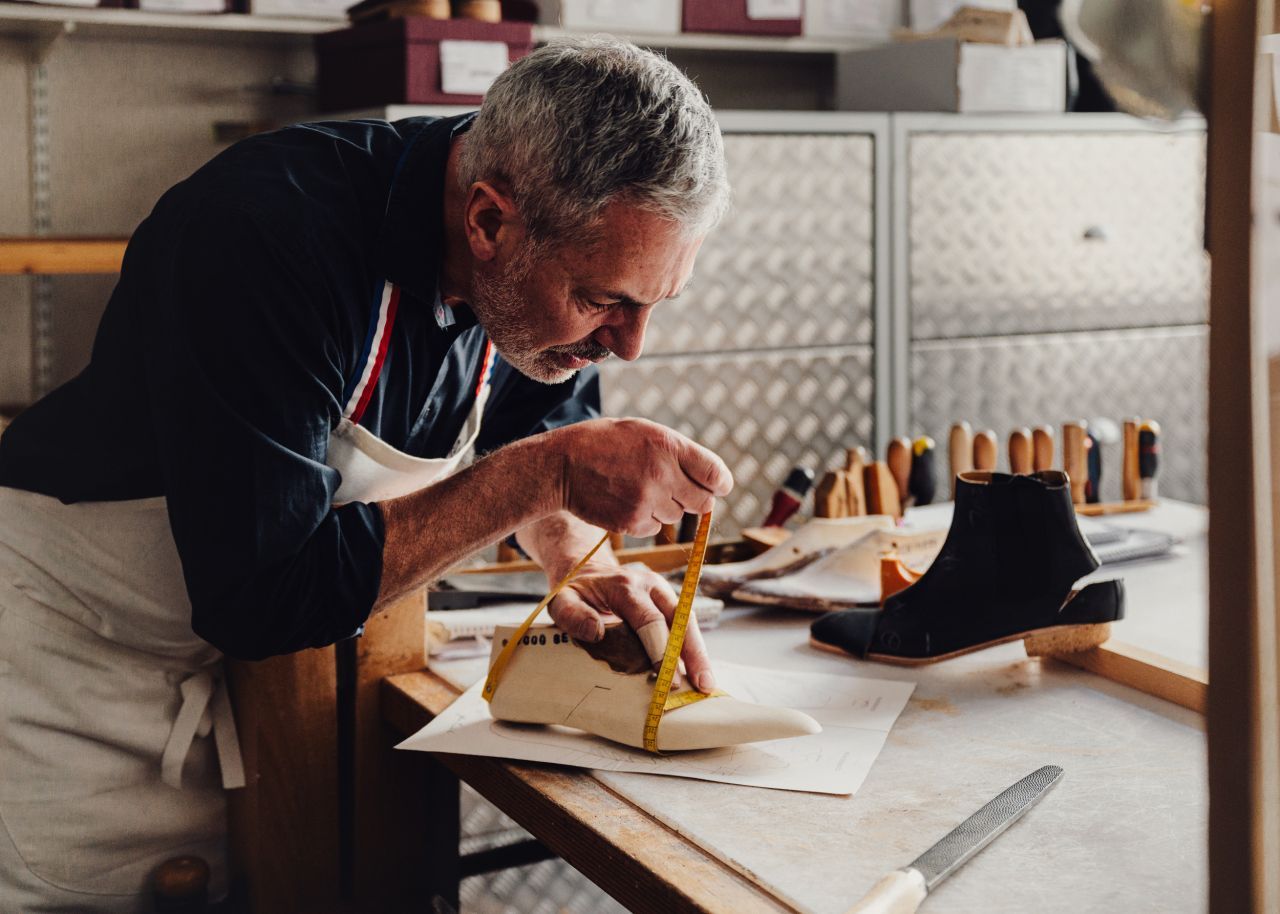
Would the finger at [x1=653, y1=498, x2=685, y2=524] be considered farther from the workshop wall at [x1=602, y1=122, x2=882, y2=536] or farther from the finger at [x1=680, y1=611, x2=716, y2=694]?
the workshop wall at [x1=602, y1=122, x2=882, y2=536]

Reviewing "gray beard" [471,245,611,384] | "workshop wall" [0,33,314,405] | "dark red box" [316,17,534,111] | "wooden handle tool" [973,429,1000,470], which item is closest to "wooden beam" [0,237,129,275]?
"workshop wall" [0,33,314,405]

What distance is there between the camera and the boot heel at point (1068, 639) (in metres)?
1.61

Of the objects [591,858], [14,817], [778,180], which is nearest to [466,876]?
[14,817]

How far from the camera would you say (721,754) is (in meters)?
1.38

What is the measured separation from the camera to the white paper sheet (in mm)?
1321

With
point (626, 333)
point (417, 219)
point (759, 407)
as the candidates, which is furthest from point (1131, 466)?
point (417, 219)

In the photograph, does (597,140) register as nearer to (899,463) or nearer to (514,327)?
(514,327)

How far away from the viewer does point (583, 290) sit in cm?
151

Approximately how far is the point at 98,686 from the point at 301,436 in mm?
462

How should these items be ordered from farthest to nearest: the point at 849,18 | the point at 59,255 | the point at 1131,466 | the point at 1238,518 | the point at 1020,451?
the point at 849,18, the point at 59,255, the point at 1131,466, the point at 1020,451, the point at 1238,518

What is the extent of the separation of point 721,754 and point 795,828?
0.63 ft

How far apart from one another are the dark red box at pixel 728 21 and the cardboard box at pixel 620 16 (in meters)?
0.05

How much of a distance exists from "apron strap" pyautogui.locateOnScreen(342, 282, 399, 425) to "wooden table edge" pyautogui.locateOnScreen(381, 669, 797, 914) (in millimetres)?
423

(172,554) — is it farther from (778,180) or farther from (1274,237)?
(778,180)
